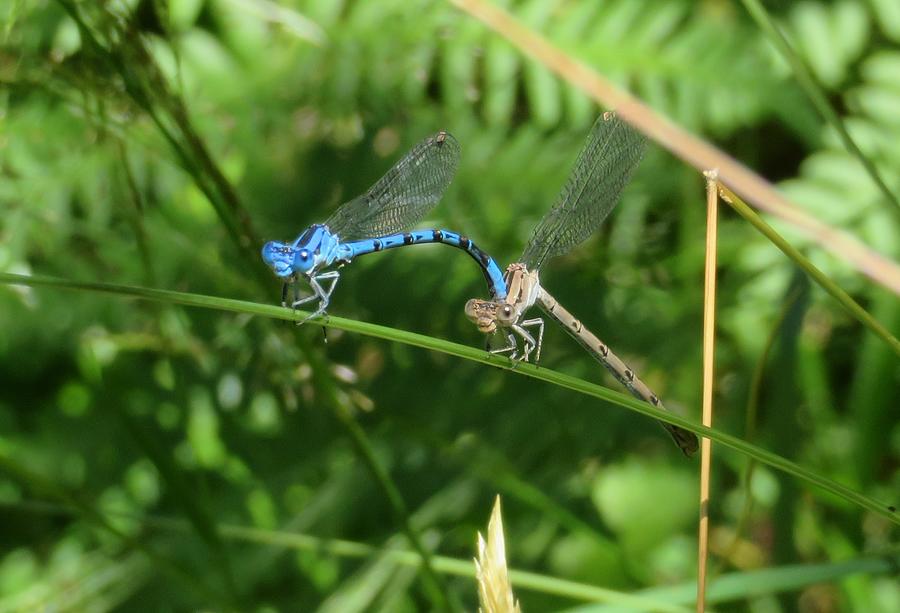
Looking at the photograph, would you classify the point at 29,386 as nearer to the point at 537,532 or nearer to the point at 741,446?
the point at 537,532

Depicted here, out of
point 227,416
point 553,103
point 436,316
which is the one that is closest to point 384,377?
point 436,316

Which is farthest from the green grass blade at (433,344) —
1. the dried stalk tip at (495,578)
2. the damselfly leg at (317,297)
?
the dried stalk tip at (495,578)

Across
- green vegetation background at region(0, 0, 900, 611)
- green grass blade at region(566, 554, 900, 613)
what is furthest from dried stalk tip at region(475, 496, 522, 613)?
green vegetation background at region(0, 0, 900, 611)

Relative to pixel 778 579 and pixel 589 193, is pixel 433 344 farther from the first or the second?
pixel 589 193

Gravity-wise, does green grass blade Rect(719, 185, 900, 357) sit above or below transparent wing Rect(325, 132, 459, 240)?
below

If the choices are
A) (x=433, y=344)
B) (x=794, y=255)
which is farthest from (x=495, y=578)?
(x=794, y=255)

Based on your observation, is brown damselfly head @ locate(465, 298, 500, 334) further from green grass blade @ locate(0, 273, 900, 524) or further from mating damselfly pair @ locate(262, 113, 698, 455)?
green grass blade @ locate(0, 273, 900, 524)
